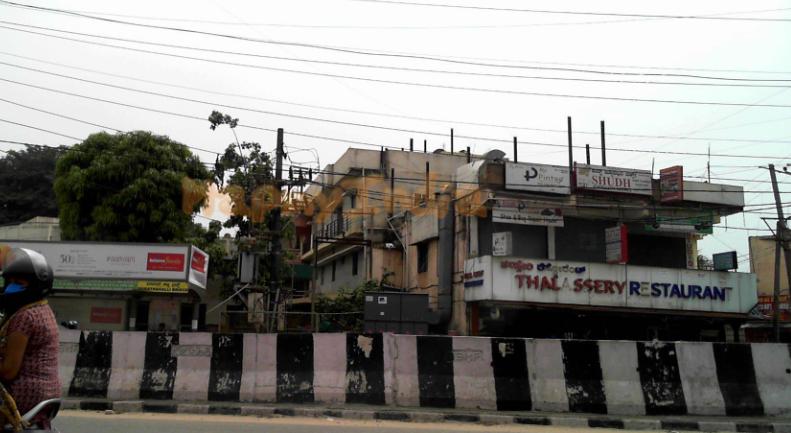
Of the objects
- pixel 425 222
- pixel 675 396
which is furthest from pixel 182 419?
pixel 425 222

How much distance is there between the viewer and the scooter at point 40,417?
354 cm

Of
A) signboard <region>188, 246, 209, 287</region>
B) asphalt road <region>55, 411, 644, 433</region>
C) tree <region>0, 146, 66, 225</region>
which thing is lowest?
asphalt road <region>55, 411, 644, 433</region>

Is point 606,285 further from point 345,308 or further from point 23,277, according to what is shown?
point 23,277

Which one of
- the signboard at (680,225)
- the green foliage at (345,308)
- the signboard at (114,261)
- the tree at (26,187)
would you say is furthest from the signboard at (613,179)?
the tree at (26,187)

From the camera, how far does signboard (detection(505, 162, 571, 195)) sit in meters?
24.0

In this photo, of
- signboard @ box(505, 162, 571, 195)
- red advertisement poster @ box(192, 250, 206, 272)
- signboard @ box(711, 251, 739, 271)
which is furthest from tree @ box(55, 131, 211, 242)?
signboard @ box(711, 251, 739, 271)

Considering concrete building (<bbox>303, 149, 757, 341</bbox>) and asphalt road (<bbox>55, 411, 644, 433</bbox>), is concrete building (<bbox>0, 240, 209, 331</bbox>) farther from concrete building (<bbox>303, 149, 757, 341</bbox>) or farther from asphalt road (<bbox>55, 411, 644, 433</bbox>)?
asphalt road (<bbox>55, 411, 644, 433</bbox>)

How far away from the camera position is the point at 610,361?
12.3 metres

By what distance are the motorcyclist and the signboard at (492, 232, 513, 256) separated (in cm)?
1970

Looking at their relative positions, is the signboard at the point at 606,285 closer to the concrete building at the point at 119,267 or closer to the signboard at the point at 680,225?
the signboard at the point at 680,225

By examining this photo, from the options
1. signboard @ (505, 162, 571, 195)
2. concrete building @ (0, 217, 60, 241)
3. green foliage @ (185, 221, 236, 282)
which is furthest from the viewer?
concrete building @ (0, 217, 60, 241)

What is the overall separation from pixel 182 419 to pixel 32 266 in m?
7.67

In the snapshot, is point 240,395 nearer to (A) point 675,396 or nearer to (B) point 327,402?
(B) point 327,402

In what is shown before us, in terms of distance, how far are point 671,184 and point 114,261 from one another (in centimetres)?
2114
